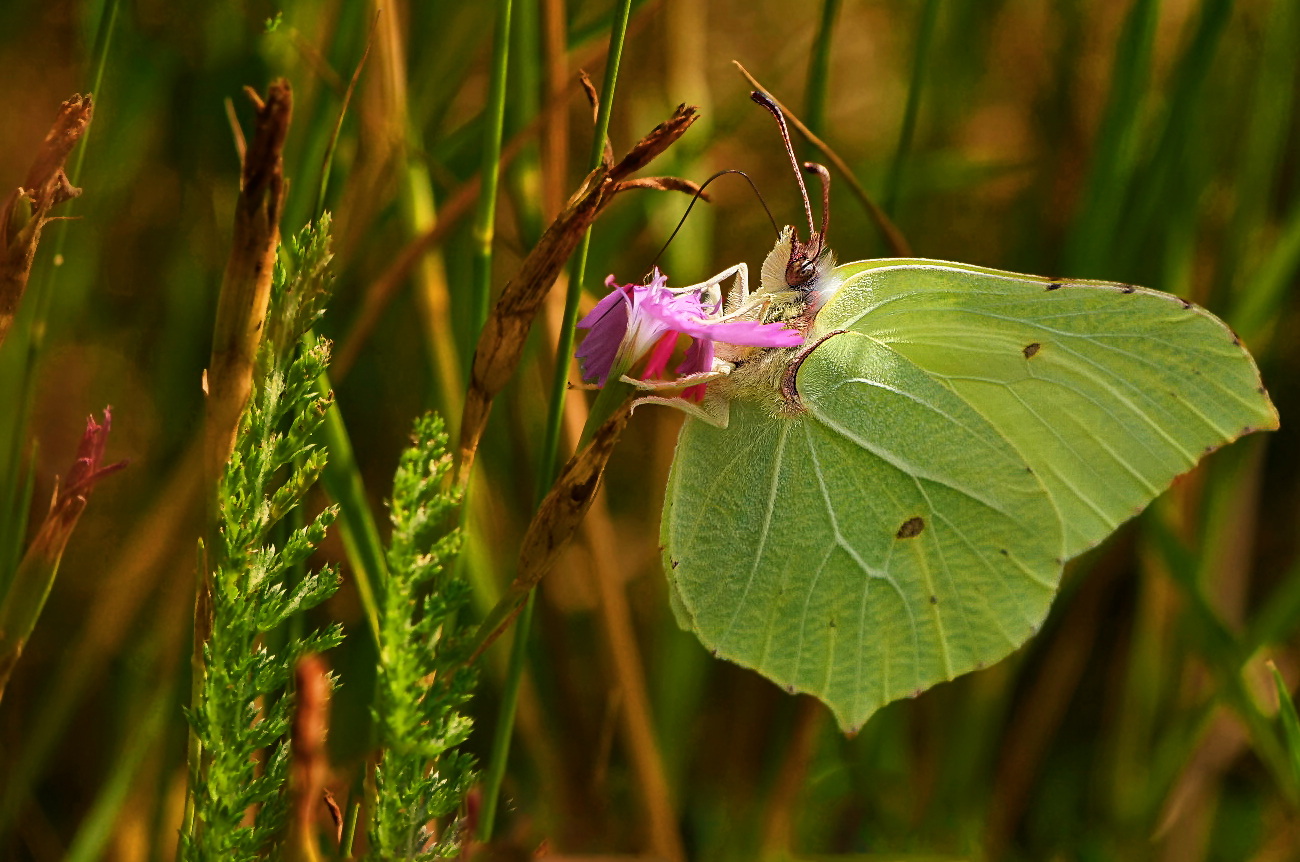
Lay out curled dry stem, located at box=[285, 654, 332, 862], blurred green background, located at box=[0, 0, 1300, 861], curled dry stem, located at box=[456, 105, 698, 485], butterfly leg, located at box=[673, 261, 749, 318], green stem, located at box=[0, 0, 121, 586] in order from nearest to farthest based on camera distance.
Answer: curled dry stem, located at box=[285, 654, 332, 862], curled dry stem, located at box=[456, 105, 698, 485], green stem, located at box=[0, 0, 121, 586], butterfly leg, located at box=[673, 261, 749, 318], blurred green background, located at box=[0, 0, 1300, 861]

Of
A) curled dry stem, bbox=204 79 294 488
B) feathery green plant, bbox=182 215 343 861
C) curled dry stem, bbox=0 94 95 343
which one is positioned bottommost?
feathery green plant, bbox=182 215 343 861

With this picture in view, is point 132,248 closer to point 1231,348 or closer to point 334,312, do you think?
point 334,312

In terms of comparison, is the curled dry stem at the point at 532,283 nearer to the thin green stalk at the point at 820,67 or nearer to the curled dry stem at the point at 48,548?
the curled dry stem at the point at 48,548

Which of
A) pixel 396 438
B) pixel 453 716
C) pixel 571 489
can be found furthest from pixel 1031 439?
pixel 396 438

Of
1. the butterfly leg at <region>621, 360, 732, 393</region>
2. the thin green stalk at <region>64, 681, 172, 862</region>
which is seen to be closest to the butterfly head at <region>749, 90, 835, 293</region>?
the butterfly leg at <region>621, 360, 732, 393</region>

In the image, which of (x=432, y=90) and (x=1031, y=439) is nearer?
(x=1031, y=439)

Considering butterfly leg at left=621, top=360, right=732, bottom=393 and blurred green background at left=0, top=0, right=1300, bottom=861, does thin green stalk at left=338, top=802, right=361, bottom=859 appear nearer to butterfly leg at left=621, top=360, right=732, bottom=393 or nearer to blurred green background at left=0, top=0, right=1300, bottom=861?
butterfly leg at left=621, top=360, right=732, bottom=393

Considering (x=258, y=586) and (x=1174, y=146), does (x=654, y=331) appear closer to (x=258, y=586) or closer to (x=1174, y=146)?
(x=258, y=586)

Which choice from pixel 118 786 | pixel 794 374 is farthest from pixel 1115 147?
pixel 118 786
